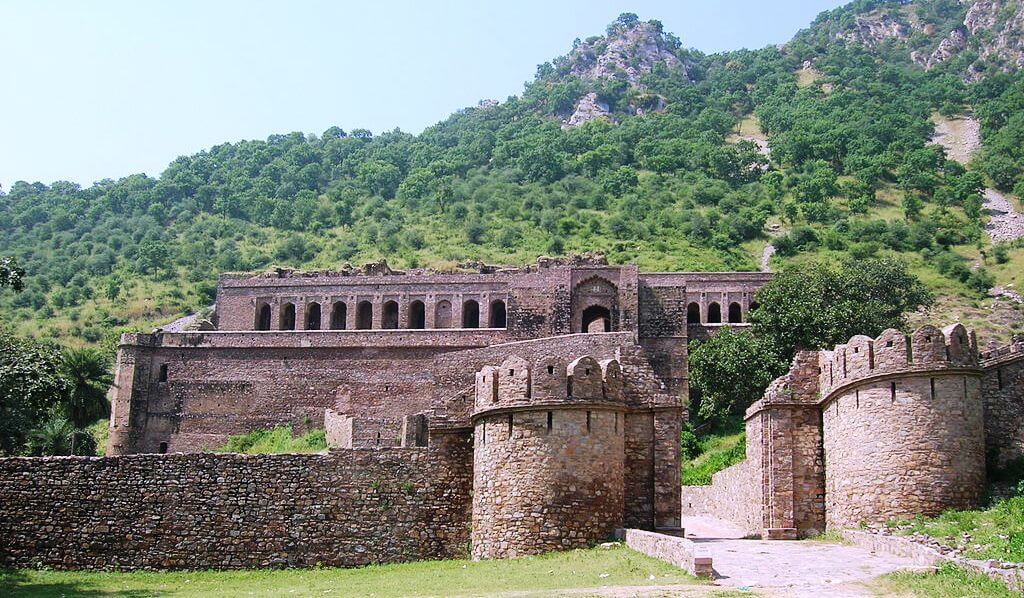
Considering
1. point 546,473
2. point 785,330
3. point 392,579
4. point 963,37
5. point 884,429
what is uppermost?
point 963,37

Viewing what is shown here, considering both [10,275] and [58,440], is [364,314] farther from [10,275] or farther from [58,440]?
[10,275]

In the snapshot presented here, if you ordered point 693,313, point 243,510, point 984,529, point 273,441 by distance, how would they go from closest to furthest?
point 984,529 < point 243,510 < point 273,441 < point 693,313

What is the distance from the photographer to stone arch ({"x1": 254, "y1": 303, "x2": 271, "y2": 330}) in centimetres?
6288

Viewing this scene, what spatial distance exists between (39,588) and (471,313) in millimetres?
40853

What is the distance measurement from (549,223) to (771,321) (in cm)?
5995

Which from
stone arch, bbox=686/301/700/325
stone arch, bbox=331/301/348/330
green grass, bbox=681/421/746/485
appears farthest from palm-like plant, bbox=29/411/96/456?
stone arch, bbox=686/301/700/325

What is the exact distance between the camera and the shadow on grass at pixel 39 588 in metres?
20.7

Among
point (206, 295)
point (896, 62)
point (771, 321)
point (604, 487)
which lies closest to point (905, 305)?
point (771, 321)

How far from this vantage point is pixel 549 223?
10888cm

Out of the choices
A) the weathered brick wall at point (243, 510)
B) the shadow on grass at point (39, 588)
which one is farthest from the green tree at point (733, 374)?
the shadow on grass at point (39, 588)

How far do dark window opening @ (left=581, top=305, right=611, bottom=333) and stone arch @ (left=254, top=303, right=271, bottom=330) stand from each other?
1844cm

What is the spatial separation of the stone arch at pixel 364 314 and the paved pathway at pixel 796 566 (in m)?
40.9

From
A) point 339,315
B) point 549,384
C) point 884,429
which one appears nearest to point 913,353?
point 884,429

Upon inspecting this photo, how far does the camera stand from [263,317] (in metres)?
63.7
